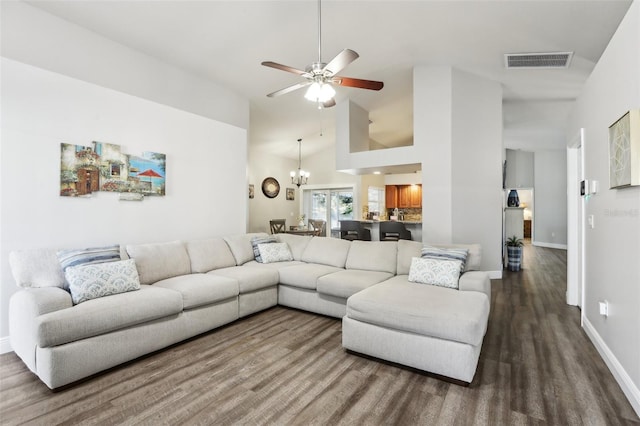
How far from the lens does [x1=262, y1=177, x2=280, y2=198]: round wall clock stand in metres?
8.25

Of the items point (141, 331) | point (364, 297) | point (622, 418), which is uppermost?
point (364, 297)

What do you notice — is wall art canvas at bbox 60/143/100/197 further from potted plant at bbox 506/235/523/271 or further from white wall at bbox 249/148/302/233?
potted plant at bbox 506/235/523/271

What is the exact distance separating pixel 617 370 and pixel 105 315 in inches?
147

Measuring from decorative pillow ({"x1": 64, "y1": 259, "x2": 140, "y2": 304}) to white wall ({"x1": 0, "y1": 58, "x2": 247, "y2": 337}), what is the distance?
764 millimetres

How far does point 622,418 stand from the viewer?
72.7 inches

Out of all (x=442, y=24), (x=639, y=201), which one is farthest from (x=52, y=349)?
(x=442, y=24)

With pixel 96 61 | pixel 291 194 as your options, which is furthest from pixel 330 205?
pixel 96 61

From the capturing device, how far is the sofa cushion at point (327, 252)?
4.18 meters

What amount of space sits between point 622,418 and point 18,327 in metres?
4.11

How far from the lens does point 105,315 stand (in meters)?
2.35

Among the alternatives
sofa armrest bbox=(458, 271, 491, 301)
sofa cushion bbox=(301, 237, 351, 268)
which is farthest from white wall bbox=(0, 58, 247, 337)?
sofa armrest bbox=(458, 271, 491, 301)

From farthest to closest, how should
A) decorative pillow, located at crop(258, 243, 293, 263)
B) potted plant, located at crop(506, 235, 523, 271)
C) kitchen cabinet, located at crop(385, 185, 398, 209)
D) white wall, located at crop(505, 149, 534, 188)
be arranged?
kitchen cabinet, located at crop(385, 185, 398, 209)
white wall, located at crop(505, 149, 534, 188)
potted plant, located at crop(506, 235, 523, 271)
decorative pillow, located at crop(258, 243, 293, 263)

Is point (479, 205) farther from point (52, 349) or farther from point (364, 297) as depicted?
point (52, 349)

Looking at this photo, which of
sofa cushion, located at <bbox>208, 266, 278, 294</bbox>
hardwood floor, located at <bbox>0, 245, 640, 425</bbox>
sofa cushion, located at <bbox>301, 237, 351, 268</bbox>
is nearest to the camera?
hardwood floor, located at <bbox>0, 245, 640, 425</bbox>
